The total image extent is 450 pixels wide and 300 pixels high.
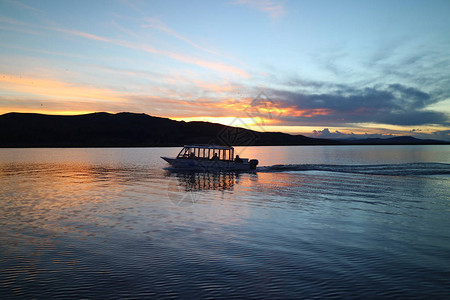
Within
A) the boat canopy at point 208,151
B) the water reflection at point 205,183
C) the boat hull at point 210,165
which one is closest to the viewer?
the water reflection at point 205,183

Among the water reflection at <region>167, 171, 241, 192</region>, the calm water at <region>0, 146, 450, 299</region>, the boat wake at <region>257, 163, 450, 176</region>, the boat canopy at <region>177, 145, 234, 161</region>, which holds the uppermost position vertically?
the boat canopy at <region>177, 145, 234, 161</region>

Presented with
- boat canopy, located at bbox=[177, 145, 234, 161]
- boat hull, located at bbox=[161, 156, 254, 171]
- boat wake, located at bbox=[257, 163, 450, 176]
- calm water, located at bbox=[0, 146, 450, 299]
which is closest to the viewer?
calm water, located at bbox=[0, 146, 450, 299]

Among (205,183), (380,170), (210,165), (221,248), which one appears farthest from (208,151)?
(221,248)

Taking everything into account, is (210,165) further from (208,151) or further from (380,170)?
(380,170)

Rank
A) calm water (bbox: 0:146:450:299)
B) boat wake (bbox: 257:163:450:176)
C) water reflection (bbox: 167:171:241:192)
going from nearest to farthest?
calm water (bbox: 0:146:450:299)
water reflection (bbox: 167:171:241:192)
boat wake (bbox: 257:163:450:176)

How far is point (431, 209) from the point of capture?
70.9 feet

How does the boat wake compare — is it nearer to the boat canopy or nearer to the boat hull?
the boat hull

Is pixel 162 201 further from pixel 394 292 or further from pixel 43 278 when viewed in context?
pixel 394 292

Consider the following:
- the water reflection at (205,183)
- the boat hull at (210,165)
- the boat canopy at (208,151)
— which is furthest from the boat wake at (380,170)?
the water reflection at (205,183)

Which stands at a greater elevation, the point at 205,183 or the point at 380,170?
the point at 380,170

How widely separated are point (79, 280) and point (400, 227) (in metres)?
15.4

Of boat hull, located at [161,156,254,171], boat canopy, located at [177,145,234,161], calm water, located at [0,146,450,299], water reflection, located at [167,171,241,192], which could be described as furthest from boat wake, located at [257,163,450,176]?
calm water, located at [0,146,450,299]

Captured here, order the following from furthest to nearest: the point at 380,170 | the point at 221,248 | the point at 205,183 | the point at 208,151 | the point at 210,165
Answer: the point at 208,151 → the point at 380,170 → the point at 210,165 → the point at 205,183 → the point at 221,248

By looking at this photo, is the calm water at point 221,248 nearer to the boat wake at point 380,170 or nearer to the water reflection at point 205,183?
the water reflection at point 205,183
